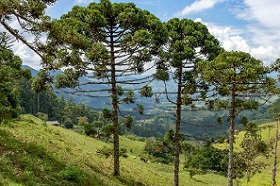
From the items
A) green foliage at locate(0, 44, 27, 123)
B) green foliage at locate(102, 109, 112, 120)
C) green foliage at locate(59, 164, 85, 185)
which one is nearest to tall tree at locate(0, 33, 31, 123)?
green foliage at locate(0, 44, 27, 123)

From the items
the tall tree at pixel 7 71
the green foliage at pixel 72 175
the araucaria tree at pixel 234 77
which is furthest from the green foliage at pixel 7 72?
the araucaria tree at pixel 234 77

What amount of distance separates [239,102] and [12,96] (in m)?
23.9

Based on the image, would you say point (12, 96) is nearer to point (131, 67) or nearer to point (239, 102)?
point (131, 67)

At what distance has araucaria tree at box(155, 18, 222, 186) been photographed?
74.3 feet

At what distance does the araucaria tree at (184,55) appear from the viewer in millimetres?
22656

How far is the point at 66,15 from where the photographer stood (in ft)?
72.2

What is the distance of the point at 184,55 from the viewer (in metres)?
22.3

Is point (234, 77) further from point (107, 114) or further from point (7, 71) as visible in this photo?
point (7, 71)

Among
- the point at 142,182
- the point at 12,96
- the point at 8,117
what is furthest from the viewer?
the point at 12,96

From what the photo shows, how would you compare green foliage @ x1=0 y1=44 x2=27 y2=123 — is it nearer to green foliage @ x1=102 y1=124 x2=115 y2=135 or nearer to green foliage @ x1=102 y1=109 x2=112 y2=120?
green foliage @ x1=102 y1=109 x2=112 y2=120

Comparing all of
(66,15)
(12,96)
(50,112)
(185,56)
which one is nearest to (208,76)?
(185,56)

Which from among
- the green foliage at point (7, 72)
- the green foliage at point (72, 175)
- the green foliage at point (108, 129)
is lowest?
the green foliage at point (72, 175)

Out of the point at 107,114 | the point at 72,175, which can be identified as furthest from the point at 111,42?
the point at 72,175

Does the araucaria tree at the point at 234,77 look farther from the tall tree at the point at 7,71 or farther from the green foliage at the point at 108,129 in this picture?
the tall tree at the point at 7,71
